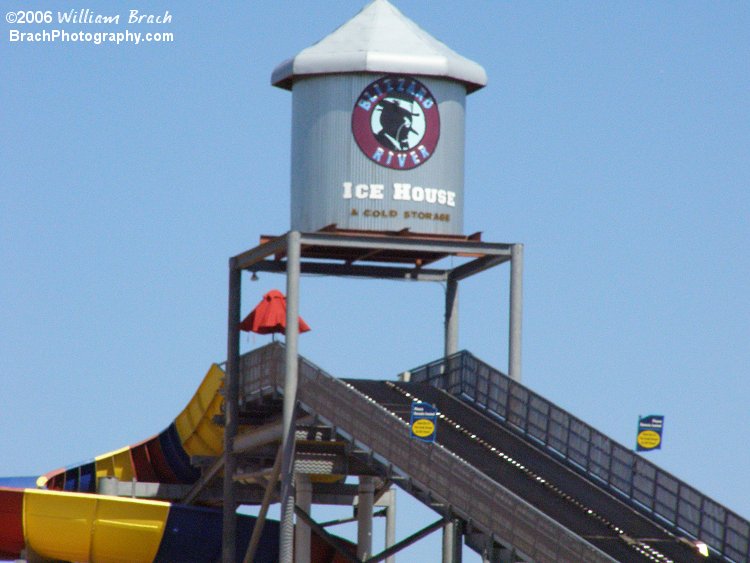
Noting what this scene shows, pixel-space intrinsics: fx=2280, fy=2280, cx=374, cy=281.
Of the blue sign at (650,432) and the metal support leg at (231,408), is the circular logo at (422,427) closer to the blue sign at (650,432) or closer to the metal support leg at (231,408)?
the blue sign at (650,432)

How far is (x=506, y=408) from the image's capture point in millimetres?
64375

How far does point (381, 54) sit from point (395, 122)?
6.68ft

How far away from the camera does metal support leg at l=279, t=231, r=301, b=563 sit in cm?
6369

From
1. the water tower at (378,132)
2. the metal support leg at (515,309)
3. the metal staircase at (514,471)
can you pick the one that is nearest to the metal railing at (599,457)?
the metal staircase at (514,471)

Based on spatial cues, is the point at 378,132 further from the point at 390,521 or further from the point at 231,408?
the point at 390,521

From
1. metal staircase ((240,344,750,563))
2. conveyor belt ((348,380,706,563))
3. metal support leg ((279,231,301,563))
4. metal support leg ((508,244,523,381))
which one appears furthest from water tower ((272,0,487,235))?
conveyor belt ((348,380,706,563))

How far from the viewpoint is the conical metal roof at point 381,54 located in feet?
217

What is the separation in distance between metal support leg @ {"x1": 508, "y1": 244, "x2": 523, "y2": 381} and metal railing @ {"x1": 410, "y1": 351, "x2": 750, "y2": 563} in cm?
153

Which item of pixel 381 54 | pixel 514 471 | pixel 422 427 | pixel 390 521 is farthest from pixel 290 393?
pixel 390 521

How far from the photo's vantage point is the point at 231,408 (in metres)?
69.2

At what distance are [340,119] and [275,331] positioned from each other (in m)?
9.26

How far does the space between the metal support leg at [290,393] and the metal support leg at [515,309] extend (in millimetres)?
6625

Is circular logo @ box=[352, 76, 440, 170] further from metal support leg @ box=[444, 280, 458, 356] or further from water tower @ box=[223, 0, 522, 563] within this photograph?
metal support leg @ box=[444, 280, 458, 356]

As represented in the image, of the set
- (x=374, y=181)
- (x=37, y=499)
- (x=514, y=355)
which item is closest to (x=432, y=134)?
(x=374, y=181)
